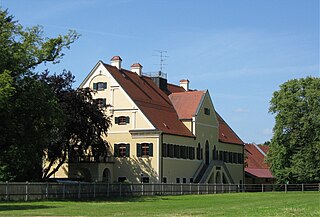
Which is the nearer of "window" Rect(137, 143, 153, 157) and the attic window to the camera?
"window" Rect(137, 143, 153, 157)

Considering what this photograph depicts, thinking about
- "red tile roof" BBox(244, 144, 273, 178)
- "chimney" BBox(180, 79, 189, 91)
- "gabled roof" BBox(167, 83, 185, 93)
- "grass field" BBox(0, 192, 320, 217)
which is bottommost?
"grass field" BBox(0, 192, 320, 217)

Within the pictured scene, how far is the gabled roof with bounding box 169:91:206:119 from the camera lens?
7875cm

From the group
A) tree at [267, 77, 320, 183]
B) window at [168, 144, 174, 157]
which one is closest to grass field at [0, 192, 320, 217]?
window at [168, 144, 174, 157]

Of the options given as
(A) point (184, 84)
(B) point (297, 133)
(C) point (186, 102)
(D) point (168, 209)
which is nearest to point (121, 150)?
(C) point (186, 102)

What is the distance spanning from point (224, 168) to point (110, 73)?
2134 centimetres

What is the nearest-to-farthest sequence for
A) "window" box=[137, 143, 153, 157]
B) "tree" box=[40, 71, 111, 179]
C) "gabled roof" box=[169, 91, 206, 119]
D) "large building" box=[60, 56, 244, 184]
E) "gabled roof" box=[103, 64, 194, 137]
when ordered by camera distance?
"tree" box=[40, 71, 111, 179]
"large building" box=[60, 56, 244, 184]
"window" box=[137, 143, 153, 157]
"gabled roof" box=[103, 64, 194, 137]
"gabled roof" box=[169, 91, 206, 119]

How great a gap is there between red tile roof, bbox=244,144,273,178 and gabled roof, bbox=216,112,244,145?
249 inches

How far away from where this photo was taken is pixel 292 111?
81125mm

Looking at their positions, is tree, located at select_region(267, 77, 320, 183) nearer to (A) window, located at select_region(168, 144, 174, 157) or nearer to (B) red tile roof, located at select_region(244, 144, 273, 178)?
(B) red tile roof, located at select_region(244, 144, 273, 178)

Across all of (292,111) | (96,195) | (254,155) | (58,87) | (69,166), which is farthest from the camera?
(254,155)

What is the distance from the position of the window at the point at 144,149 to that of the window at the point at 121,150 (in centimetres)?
126

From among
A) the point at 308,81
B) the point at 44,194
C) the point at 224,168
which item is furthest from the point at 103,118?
the point at 308,81

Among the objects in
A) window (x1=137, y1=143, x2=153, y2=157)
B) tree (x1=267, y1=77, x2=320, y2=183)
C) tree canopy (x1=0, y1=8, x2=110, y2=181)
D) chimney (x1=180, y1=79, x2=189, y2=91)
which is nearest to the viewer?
tree canopy (x1=0, y1=8, x2=110, y2=181)

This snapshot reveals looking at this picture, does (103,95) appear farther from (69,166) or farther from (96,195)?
(96,195)
